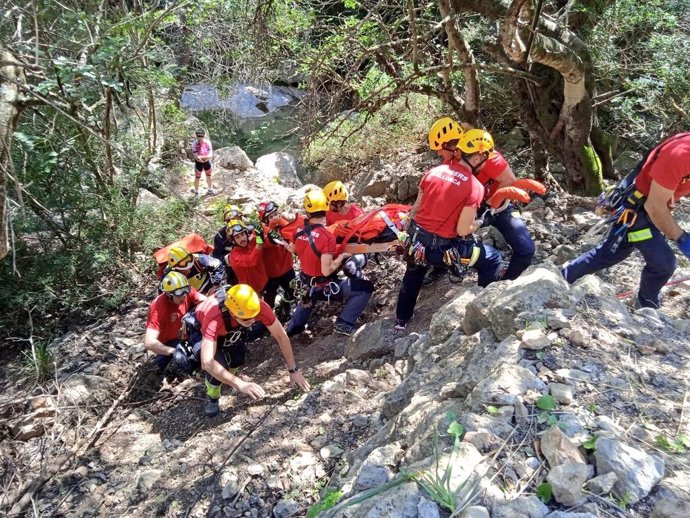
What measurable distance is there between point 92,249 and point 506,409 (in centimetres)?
638

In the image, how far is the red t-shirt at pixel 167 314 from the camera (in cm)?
491

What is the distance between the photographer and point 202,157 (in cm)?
961

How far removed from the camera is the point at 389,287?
5949mm

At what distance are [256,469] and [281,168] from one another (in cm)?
926

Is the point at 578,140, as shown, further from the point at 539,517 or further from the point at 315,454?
the point at 539,517

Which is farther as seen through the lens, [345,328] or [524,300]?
[345,328]

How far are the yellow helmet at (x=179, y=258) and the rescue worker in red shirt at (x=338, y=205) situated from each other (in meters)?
1.52

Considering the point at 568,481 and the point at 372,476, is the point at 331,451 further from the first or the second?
the point at 568,481

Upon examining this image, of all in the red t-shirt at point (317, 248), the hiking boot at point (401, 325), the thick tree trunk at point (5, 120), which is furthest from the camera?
the red t-shirt at point (317, 248)

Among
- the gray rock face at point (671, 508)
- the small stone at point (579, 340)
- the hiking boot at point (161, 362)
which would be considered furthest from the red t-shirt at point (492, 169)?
the hiking boot at point (161, 362)

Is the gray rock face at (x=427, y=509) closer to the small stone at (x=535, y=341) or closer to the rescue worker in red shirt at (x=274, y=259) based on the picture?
the small stone at (x=535, y=341)

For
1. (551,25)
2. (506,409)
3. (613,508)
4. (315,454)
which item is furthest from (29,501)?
(551,25)

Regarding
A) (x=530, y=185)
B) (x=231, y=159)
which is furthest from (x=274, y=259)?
(x=231, y=159)

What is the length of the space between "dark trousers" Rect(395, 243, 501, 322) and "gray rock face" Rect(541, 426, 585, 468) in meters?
2.30
